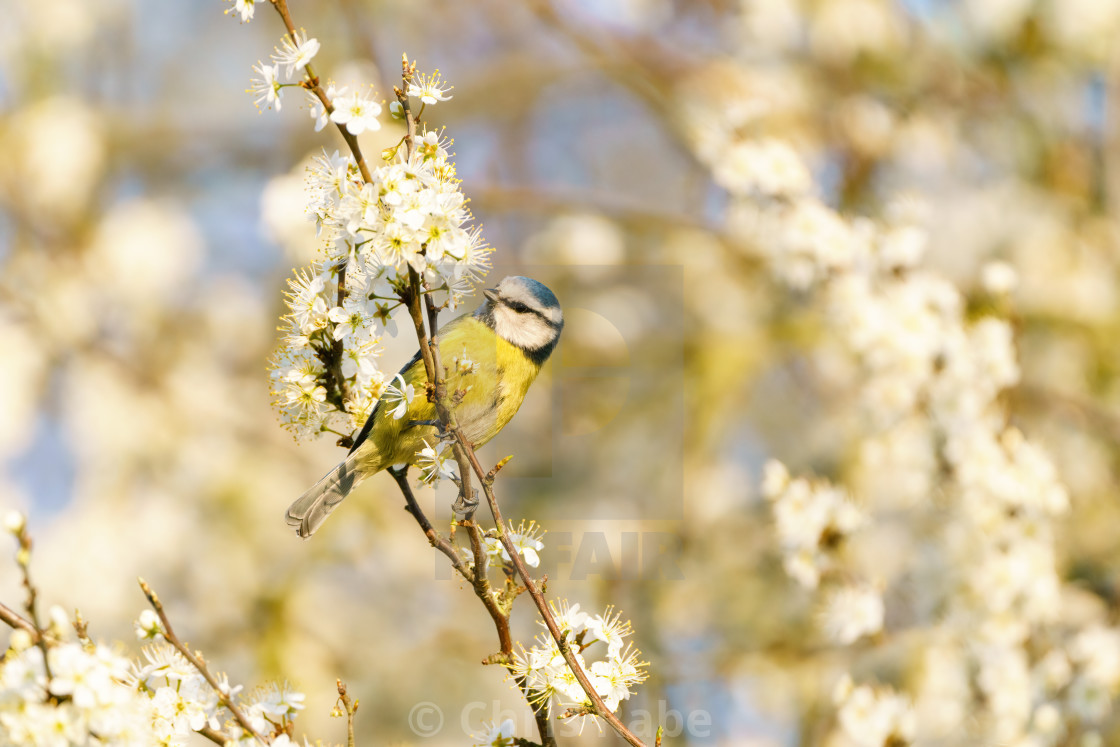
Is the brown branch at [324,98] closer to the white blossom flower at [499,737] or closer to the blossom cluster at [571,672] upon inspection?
the blossom cluster at [571,672]

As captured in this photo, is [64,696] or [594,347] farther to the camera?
[594,347]

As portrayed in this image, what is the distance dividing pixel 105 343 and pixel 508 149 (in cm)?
286

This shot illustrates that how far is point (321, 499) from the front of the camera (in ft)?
6.82

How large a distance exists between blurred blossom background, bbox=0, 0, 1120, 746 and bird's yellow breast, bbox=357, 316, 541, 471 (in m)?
1.32

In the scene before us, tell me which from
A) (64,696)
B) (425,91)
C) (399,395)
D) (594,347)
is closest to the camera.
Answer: (64,696)

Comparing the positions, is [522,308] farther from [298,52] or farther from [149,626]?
[149,626]

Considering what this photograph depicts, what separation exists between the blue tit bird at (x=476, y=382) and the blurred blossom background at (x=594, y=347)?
128 centimetres

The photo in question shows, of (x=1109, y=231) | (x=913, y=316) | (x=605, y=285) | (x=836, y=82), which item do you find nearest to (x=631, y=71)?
(x=836, y=82)

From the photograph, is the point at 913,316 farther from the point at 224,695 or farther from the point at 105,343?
the point at 105,343

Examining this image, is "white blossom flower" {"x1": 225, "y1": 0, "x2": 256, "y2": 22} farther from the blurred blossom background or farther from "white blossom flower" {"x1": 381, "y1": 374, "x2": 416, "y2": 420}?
the blurred blossom background

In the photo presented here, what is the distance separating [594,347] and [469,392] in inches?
131

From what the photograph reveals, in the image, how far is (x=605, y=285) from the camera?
6.20 meters
